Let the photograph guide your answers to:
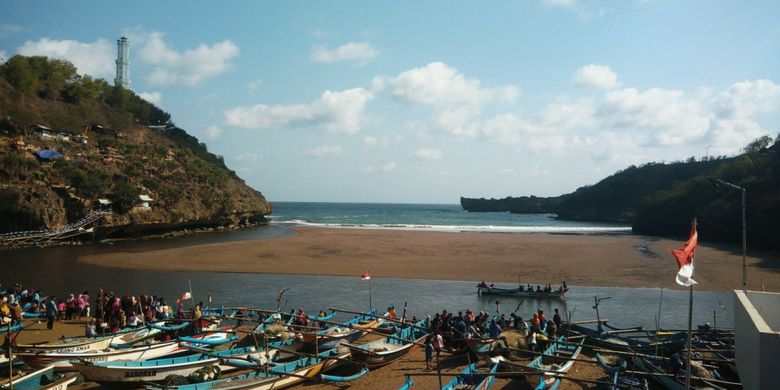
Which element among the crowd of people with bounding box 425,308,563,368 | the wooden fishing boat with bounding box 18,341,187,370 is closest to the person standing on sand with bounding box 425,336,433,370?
the crowd of people with bounding box 425,308,563,368

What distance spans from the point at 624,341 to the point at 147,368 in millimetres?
18179

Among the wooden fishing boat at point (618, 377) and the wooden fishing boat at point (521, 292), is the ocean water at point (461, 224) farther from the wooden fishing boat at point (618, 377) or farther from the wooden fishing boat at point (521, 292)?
the wooden fishing boat at point (618, 377)

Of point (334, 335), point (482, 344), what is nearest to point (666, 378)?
point (482, 344)

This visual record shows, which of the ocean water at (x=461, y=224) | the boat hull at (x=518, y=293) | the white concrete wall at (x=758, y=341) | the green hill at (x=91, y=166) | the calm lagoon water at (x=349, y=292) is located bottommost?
the calm lagoon water at (x=349, y=292)

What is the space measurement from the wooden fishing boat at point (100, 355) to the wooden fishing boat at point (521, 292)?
19.9 metres

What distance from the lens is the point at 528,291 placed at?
3177 centimetres

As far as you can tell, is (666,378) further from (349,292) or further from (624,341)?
(349,292)

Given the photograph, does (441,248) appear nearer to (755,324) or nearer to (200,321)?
(200,321)

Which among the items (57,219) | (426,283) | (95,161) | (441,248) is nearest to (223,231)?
(95,161)

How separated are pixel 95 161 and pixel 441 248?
167ft

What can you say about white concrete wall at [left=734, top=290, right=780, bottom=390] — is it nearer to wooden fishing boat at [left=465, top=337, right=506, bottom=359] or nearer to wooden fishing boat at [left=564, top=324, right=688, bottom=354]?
wooden fishing boat at [left=564, top=324, right=688, bottom=354]

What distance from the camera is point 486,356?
17.7 meters

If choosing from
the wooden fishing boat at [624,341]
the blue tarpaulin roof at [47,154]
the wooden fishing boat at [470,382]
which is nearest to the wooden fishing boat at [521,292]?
the wooden fishing boat at [624,341]

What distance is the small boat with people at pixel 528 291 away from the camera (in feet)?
103
